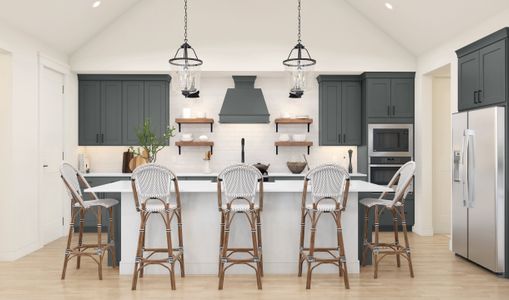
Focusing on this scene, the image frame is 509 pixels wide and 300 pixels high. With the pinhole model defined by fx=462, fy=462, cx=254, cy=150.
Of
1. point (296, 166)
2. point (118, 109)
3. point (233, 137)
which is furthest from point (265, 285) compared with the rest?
point (118, 109)

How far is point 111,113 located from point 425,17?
5.02m

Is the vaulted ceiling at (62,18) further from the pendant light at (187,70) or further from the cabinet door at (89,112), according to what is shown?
the pendant light at (187,70)

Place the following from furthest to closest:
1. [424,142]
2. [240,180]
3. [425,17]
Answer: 1. [424,142]
2. [425,17]
3. [240,180]

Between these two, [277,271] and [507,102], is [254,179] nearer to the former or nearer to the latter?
[277,271]

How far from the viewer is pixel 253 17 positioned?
739 centimetres

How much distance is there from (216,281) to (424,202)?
4.02 meters

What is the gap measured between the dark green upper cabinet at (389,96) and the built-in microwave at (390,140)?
0.12 meters

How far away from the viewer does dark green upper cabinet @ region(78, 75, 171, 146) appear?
25.1 ft

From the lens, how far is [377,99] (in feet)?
24.2

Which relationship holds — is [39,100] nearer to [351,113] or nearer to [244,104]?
[244,104]

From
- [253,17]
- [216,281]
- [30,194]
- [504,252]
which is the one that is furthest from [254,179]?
[253,17]

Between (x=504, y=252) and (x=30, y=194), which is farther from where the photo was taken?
(x=30, y=194)

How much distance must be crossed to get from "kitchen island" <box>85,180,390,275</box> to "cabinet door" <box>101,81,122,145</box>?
305cm

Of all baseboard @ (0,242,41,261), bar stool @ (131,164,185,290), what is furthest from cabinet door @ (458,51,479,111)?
baseboard @ (0,242,41,261)
